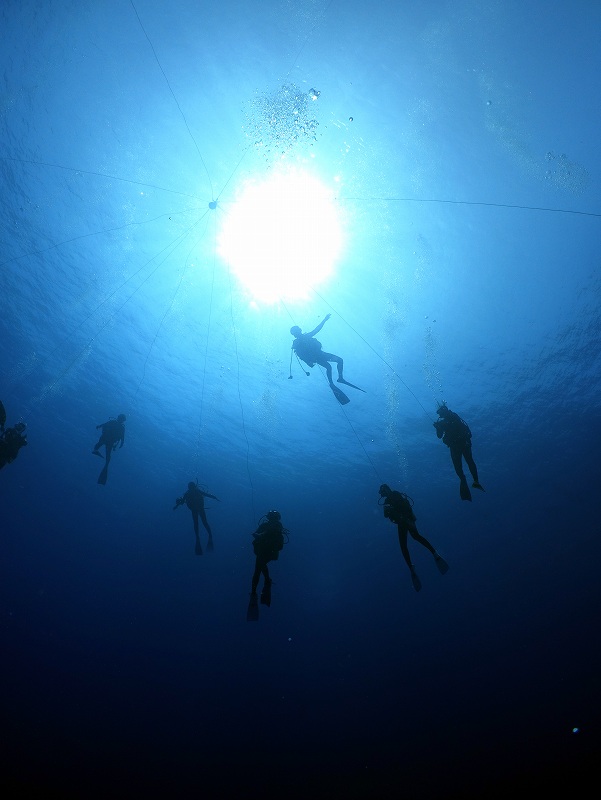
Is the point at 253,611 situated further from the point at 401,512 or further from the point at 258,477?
the point at 258,477

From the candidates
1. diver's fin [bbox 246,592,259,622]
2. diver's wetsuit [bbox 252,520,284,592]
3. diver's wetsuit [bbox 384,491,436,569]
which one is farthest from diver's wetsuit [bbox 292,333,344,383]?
diver's fin [bbox 246,592,259,622]

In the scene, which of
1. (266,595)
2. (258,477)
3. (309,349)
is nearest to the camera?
(266,595)

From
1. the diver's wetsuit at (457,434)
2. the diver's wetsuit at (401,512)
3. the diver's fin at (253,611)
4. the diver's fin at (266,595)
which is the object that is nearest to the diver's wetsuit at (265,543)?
the diver's fin at (253,611)

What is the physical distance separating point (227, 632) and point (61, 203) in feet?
140

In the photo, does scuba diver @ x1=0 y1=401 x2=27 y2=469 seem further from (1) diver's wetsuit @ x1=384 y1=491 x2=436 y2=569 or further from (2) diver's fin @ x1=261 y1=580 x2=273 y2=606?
(1) diver's wetsuit @ x1=384 y1=491 x2=436 y2=569

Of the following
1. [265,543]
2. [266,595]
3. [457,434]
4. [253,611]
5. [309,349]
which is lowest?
[253,611]

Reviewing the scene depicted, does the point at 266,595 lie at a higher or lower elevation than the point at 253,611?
higher

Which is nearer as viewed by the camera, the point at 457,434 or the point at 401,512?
the point at 401,512

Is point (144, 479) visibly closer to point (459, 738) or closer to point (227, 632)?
point (227, 632)

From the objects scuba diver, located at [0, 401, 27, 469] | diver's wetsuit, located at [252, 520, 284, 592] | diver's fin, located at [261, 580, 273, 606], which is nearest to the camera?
diver's fin, located at [261, 580, 273, 606]

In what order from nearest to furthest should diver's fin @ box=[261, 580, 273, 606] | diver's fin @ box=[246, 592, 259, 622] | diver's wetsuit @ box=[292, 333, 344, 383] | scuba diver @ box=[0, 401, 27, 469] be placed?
diver's fin @ box=[261, 580, 273, 606], diver's fin @ box=[246, 592, 259, 622], scuba diver @ box=[0, 401, 27, 469], diver's wetsuit @ box=[292, 333, 344, 383]

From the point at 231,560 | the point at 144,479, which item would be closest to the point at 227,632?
the point at 231,560

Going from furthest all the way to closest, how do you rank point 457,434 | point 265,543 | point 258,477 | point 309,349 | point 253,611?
point 258,477 < point 309,349 < point 457,434 < point 265,543 < point 253,611

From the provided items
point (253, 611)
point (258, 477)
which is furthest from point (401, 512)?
point (258, 477)
